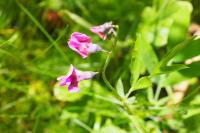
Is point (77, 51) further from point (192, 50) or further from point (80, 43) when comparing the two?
point (192, 50)

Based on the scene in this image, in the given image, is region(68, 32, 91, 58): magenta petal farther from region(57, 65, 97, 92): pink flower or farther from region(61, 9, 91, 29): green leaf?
region(61, 9, 91, 29): green leaf

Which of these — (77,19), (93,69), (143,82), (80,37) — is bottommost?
(143,82)

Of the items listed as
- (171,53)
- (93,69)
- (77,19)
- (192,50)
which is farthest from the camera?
(77,19)

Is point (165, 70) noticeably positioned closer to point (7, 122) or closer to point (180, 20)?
point (180, 20)

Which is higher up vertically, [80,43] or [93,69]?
[93,69]

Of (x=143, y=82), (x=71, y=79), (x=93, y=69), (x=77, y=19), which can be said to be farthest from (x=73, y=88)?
(x=77, y=19)

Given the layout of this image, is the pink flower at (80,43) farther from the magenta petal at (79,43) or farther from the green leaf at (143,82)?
the green leaf at (143,82)

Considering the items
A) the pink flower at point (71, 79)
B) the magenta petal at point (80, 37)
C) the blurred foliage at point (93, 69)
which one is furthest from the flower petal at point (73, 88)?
the blurred foliage at point (93, 69)

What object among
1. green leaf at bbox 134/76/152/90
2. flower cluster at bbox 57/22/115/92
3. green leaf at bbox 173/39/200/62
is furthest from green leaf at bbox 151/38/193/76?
green leaf at bbox 173/39/200/62

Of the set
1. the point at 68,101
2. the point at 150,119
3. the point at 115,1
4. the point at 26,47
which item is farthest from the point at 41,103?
the point at 115,1
